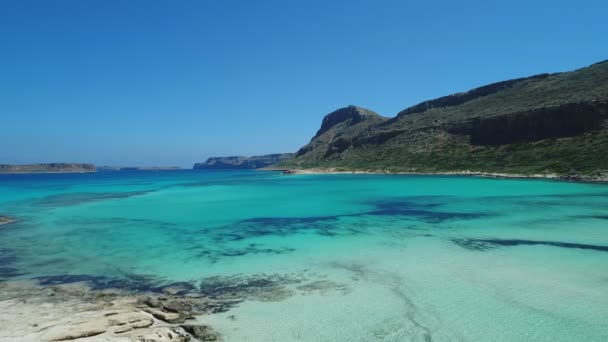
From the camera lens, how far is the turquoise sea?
957 cm

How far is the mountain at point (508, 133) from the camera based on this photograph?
181 ft

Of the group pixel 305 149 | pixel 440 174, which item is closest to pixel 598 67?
pixel 440 174

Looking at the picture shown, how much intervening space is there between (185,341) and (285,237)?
1256 cm

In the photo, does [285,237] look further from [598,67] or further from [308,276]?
[598,67]

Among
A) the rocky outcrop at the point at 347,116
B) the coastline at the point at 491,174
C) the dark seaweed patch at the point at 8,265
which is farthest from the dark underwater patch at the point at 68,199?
the rocky outcrop at the point at 347,116

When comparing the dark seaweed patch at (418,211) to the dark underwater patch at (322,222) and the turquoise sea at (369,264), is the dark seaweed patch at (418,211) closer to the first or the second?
the dark underwater patch at (322,222)

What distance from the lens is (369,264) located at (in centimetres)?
1501

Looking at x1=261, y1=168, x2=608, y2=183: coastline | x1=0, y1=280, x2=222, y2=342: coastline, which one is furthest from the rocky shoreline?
x1=261, y1=168, x2=608, y2=183: coastline

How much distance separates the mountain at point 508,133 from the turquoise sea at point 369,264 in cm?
3070

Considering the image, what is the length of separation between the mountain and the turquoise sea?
30.7 meters

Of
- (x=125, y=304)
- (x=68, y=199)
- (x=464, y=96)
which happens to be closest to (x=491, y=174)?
(x=464, y=96)

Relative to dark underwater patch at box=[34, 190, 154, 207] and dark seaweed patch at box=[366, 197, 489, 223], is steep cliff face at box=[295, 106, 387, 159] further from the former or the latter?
dark seaweed patch at box=[366, 197, 489, 223]

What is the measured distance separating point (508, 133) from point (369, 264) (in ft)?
219

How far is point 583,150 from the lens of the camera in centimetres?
5256
